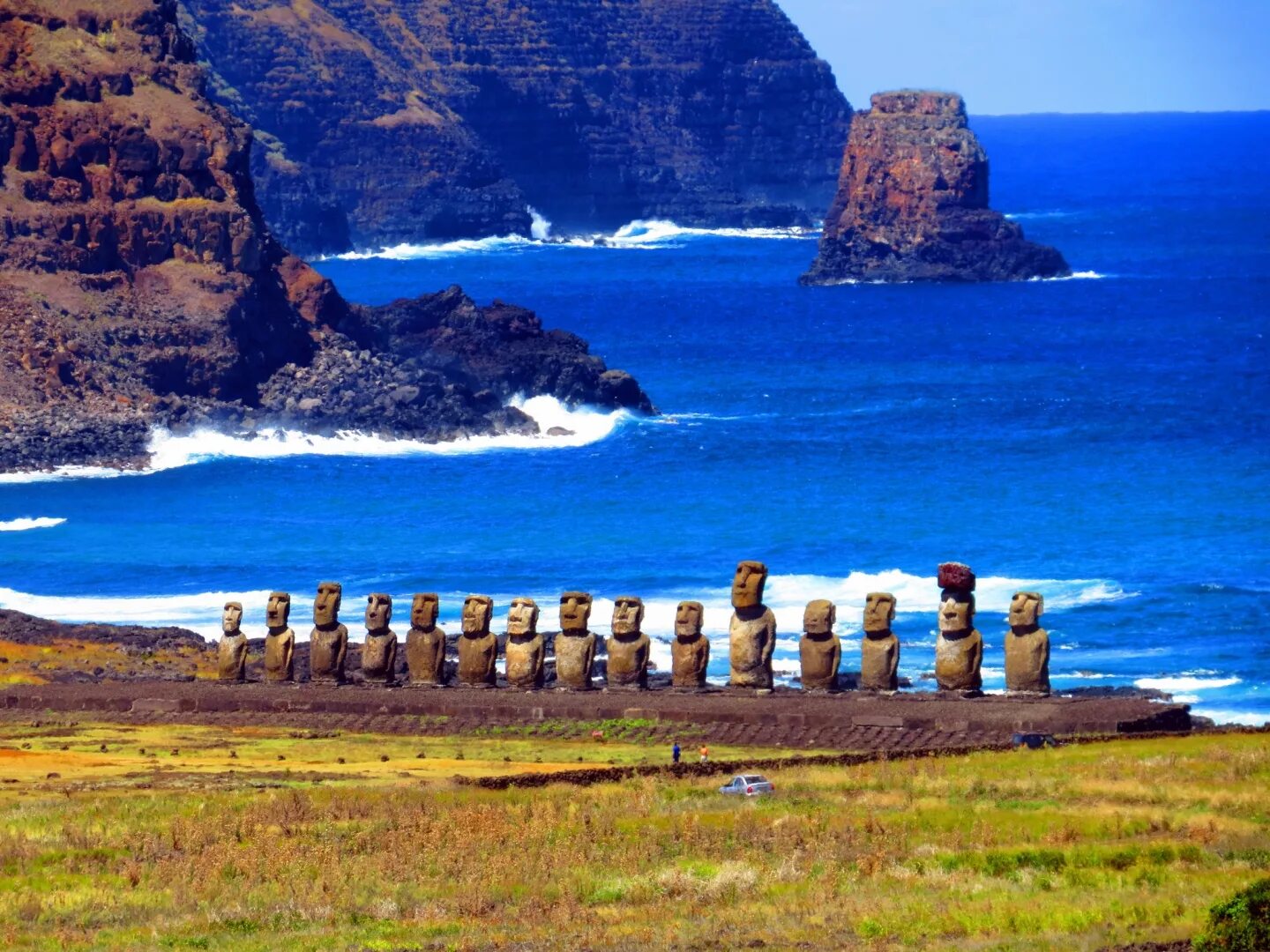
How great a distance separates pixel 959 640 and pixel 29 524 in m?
51.5

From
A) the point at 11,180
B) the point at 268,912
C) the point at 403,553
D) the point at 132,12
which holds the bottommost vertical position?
the point at 268,912

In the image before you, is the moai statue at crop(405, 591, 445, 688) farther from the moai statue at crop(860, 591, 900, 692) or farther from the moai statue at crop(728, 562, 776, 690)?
the moai statue at crop(860, 591, 900, 692)

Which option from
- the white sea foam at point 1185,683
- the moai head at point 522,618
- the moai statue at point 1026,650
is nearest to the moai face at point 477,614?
the moai head at point 522,618

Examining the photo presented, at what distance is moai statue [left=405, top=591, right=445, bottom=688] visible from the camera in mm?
47594

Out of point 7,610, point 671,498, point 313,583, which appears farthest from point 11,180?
point 7,610

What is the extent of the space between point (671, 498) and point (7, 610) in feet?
108

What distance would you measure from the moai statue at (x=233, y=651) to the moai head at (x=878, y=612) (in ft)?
37.1

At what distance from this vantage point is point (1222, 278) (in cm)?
17638

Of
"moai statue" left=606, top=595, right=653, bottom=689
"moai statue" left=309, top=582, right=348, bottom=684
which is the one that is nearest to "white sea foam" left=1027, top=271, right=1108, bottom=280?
"moai statue" left=309, top=582, right=348, bottom=684

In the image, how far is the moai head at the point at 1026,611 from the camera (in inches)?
1711

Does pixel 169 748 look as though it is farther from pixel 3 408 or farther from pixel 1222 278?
pixel 1222 278

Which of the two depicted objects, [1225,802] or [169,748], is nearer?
[1225,802]

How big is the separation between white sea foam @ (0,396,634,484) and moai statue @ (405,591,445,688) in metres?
54.0

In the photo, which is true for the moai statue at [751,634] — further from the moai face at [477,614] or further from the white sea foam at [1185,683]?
the white sea foam at [1185,683]
